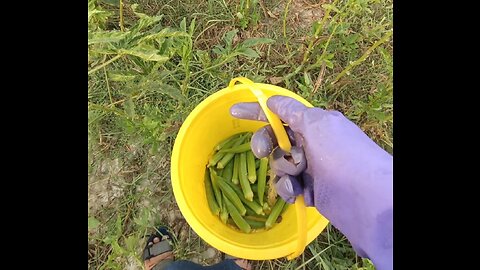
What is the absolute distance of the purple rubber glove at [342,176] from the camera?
121 centimetres

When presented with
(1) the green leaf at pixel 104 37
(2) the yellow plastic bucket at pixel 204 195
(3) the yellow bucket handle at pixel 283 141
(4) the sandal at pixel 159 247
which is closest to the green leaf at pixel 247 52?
(2) the yellow plastic bucket at pixel 204 195

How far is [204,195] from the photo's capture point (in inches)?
78.2

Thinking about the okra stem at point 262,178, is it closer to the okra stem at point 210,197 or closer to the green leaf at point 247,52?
the okra stem at point 210,197

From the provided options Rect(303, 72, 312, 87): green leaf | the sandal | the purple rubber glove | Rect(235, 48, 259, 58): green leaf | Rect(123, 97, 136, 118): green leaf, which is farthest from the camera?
Rect(303, 72, 312, 87): green leaf

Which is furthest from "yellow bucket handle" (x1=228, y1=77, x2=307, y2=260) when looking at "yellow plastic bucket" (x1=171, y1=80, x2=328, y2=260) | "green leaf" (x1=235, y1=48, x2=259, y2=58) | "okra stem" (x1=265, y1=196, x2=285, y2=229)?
"okra stem" (x1=265, y1=196, x2=285, y2=229)

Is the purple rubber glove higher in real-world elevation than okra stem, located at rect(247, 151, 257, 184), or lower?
higher

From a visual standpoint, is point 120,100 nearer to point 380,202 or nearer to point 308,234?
point 308,234

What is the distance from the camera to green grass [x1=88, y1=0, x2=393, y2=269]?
2.02 meters

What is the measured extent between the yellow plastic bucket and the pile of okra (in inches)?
1.3

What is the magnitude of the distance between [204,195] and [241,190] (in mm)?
151

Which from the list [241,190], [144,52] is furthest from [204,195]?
[144,52]

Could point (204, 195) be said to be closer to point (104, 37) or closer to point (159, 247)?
point (159, 247)

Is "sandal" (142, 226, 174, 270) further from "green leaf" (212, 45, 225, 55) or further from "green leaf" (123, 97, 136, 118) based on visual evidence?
"green leaf" (212, 45, 225, 55)

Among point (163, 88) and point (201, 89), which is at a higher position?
point (163, 88)
